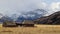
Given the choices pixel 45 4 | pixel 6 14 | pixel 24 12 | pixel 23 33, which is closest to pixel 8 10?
pixel 6 14

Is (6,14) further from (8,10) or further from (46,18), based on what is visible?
(46,18)

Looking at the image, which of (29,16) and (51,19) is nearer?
(51,19)

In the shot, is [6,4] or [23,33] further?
[6,4]

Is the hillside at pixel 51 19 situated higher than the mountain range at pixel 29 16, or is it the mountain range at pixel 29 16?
the mountain range at pixel 29 16

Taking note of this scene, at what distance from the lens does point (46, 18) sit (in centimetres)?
404

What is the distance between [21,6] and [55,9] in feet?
2.62

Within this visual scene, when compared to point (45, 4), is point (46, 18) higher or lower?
lower

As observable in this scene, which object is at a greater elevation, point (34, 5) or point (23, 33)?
point (34, 5)

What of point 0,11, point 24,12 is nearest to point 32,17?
point 24,12

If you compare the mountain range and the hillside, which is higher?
the mountain range

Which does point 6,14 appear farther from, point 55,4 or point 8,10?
point 55,4

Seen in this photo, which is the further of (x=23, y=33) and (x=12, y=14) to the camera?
(x=12, y=14)

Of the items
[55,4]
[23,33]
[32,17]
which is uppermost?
[55,4]

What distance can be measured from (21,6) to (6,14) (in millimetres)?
400
